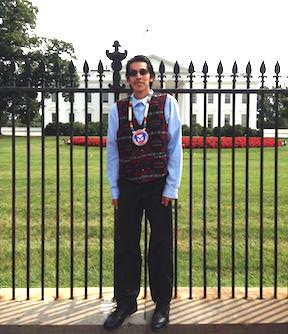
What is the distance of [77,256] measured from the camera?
18.3 ft

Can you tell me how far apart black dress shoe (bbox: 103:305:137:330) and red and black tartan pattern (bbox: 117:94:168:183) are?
36.0 inches

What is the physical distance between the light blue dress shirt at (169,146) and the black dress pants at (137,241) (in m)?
0.07

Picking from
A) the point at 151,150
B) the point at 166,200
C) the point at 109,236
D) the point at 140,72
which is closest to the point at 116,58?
the point at 140,72

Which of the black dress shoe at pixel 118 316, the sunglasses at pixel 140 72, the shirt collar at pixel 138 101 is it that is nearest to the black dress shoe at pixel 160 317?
the black dress shoe at pixel 118 316

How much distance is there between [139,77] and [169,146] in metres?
0.48

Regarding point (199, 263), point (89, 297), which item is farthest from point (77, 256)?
point (89, 297)

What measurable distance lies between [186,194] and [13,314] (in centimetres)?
624

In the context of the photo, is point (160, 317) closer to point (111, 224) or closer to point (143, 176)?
point (143, 176)

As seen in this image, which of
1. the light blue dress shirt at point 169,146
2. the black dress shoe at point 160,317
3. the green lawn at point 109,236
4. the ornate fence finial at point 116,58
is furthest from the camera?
the green lawn at point 109,236

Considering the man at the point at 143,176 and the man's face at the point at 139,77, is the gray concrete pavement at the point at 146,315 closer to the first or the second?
the man at the point at 143,176

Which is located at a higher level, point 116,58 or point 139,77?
point 116,58

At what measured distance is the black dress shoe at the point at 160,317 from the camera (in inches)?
131

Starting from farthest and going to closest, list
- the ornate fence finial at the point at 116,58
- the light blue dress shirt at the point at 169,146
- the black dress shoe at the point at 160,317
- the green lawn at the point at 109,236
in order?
1. the green lawn at the point at 109,236
2. the ornate fence finial at the point at 116,58
3. the black dress shoe at the point at 160,317
4. the light blue dress shirt at the point at 169,146

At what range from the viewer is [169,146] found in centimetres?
322
